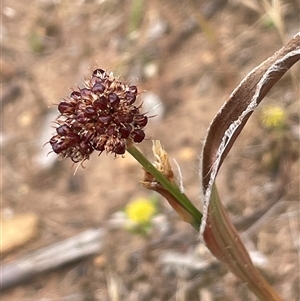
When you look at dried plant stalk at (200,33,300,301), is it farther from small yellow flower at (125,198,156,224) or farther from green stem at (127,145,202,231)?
small yellow flower at (125,198,156,224)

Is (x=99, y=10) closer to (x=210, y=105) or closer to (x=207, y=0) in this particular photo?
(x=207, y=0)

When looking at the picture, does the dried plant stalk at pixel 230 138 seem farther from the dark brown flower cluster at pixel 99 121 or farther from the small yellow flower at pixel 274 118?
the small yellow flower at pixel 274 118

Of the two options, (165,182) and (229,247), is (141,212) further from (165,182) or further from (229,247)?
(165,182)

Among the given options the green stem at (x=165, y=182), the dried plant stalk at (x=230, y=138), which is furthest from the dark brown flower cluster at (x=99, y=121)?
the dried plant stalk at (x=230, y=138)

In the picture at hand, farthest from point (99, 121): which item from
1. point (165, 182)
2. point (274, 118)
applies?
point (274, 118)

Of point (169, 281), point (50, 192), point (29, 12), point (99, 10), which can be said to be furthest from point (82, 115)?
point (29, 12)

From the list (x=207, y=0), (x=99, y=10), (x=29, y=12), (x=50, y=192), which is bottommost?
(x=50, y=192)
